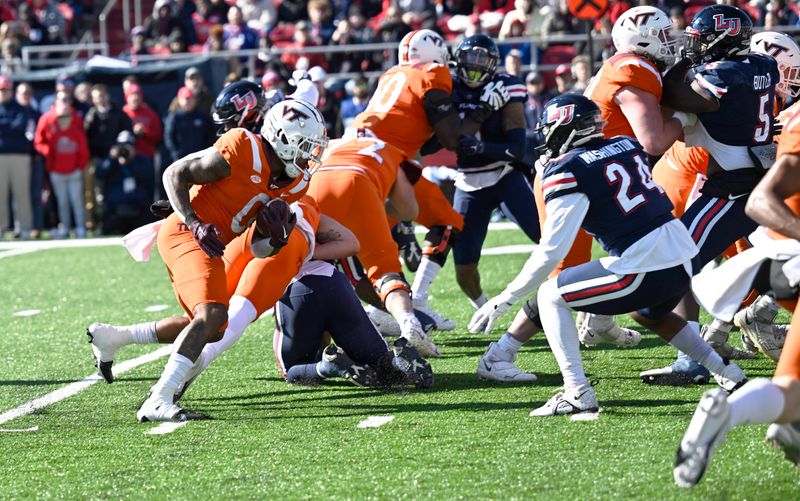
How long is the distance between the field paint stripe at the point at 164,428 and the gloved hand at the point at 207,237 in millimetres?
724

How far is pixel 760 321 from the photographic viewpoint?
596 centimetres

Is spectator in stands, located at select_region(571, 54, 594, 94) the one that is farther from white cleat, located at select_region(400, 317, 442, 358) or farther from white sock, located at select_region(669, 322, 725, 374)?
white sock, located at select_region(669, 322, 725, 374)

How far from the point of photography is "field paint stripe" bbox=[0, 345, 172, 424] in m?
5.60

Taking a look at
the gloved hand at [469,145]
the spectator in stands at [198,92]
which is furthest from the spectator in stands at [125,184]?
the gloved hand at [469,145]

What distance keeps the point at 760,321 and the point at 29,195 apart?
33.2 feet

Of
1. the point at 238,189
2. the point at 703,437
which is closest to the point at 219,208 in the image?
the point at 238,189

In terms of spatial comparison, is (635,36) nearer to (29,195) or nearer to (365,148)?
(365,148)

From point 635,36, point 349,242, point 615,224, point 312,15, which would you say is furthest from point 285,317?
point 312,15

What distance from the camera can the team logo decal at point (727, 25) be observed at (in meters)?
5.63

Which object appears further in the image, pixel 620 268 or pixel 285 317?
pixel 285 317

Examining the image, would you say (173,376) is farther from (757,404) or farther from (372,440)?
(757,404)

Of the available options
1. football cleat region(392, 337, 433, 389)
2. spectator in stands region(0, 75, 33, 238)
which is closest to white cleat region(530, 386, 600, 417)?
football cleat region(392, 337, 433, 389)

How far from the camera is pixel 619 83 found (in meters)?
5.71

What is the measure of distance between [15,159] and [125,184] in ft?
4.08
